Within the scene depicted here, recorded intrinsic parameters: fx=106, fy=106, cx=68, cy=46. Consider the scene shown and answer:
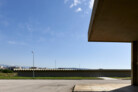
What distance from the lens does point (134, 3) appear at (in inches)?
179

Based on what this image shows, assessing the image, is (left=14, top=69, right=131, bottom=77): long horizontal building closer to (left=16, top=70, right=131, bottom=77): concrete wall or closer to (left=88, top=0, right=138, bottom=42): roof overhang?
(left=16, top=70, right=131, bottom=77): concrete wall

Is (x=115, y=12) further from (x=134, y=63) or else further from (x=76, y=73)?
(x=76, y=73)

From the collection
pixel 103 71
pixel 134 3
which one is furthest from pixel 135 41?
pixel 103 71

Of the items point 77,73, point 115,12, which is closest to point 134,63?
point 115,12

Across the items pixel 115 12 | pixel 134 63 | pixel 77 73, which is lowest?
pixel 77 73

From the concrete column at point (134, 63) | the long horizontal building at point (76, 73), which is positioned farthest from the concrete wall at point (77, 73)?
the concrete column at point (134, 63)

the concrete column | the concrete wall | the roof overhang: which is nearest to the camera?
the roof overhang

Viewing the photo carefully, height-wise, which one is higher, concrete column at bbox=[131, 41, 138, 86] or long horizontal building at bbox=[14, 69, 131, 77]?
concrete column at bbox=[131, 41, 138, 86]

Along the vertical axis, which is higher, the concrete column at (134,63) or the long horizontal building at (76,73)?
the concrete column at (134,63)

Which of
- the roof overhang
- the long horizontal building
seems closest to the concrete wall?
the long horizontal building

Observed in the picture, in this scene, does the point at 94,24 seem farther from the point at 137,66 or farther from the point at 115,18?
the point at 137,66

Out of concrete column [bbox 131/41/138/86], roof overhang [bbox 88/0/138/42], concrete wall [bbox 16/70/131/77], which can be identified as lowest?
concrete wall [bbox 16/70/131/77]

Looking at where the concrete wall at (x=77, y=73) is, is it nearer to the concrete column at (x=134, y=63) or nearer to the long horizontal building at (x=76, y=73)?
the long horizontal building at (x=76, y=73)

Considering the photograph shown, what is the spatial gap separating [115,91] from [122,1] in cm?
759
